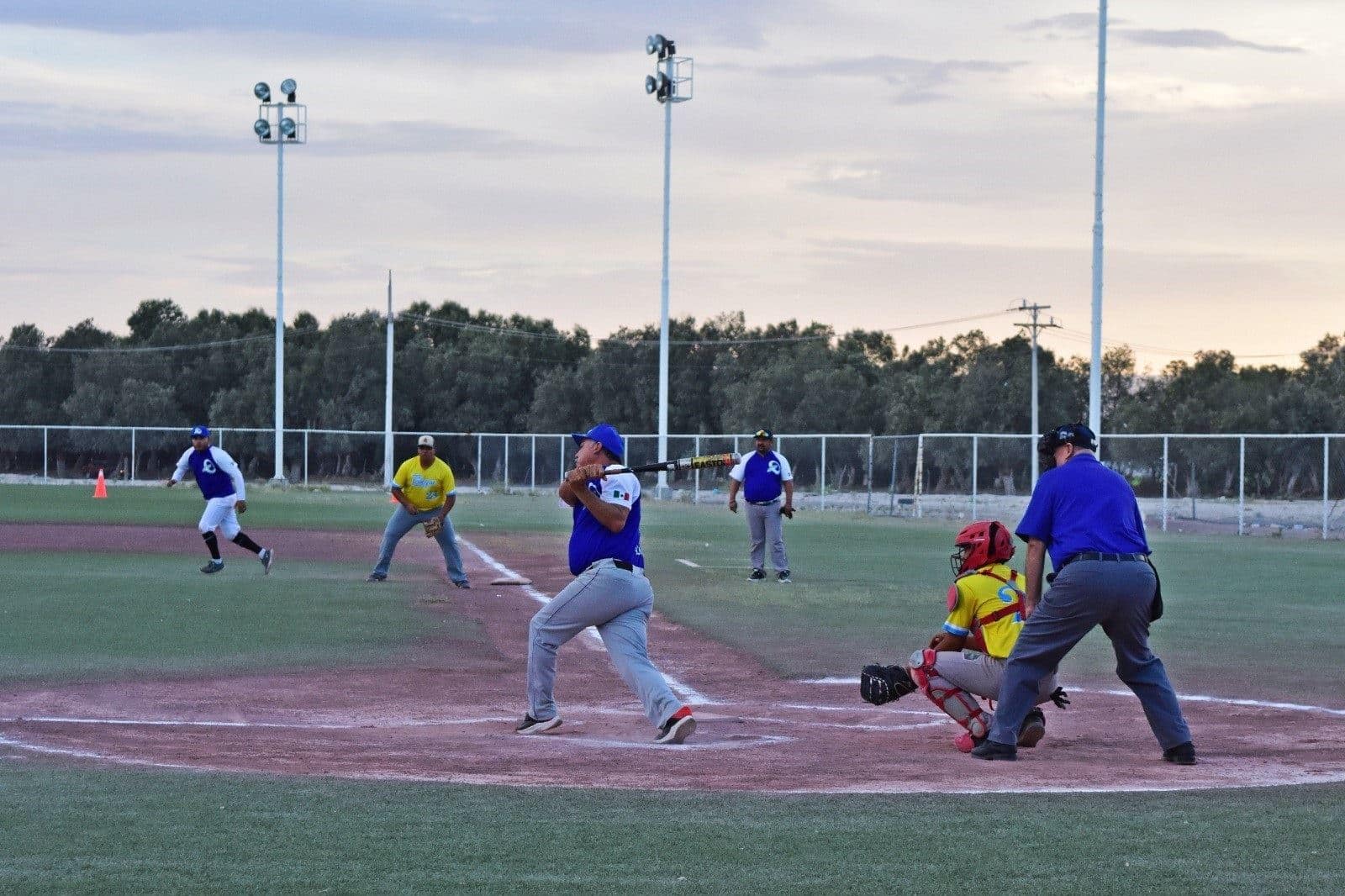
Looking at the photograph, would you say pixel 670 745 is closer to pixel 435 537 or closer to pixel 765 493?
pixel 765 493

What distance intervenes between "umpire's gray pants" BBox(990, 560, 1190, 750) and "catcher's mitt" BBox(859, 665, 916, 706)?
0.75 meters

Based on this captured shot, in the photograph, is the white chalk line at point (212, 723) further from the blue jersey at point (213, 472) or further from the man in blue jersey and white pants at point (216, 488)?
the blue jersey at point (213, 472)

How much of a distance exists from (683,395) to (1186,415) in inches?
1150

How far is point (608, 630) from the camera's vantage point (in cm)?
1005

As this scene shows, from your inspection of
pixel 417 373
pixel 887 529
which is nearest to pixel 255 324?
pixel 417 373

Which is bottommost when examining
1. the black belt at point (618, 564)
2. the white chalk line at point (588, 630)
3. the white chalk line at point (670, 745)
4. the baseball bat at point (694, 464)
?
the white chalk line at point (588, 630)

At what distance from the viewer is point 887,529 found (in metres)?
39.2

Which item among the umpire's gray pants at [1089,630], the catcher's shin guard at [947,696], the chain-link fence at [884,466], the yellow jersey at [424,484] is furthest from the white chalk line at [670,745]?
the chain-link fence at [884,466]

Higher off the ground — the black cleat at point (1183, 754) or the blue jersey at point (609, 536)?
the blue jersey at point (609, 536)

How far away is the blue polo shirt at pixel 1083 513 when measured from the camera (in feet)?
28.9

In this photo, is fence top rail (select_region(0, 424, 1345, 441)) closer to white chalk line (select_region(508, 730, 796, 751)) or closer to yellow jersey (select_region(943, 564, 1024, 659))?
yellow jersey (select_region(943, 564, 1024, 659))

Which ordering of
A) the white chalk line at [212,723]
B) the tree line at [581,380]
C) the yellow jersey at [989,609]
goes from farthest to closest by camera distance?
the tree line at [581,380], the white chalk line at [212,723], the yellow jersey at [989,609]

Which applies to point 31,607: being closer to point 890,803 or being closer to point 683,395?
point 890,803

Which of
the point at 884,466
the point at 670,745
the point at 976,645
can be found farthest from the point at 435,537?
the point at 884,466
